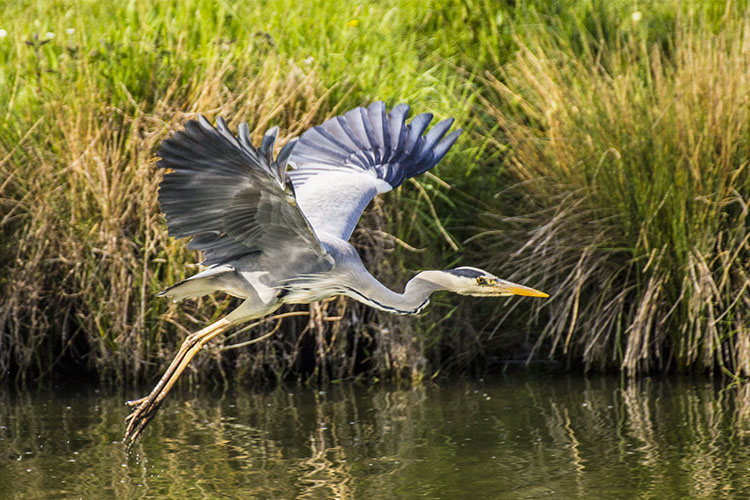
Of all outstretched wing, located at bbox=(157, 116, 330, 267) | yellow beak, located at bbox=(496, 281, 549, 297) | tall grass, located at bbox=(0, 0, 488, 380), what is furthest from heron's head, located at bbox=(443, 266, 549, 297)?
tall grass, located at bbox=(0, 0, 488, 380)

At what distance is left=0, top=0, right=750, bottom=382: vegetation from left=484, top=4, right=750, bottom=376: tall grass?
0.02 metres

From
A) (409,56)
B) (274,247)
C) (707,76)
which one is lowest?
(274,247)

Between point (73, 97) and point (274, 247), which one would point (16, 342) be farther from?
point (274, 247)

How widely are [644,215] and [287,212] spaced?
2710 millimetres

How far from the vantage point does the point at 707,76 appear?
6.68 m

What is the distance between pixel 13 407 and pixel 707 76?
446 cm

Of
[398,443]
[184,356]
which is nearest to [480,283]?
[398,443]

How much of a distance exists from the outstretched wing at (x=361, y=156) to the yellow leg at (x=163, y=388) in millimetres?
797

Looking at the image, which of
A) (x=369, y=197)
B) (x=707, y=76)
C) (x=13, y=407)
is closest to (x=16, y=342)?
(x=13, y=407)

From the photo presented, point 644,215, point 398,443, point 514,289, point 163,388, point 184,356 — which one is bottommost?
point 398,443

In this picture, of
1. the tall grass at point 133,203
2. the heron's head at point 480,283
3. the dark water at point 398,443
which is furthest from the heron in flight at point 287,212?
the tall grass at point 133,203

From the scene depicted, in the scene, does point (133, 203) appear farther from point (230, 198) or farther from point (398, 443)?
point (398, 443)

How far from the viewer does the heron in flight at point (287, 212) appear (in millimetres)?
4461

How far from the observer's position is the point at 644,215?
663cm
